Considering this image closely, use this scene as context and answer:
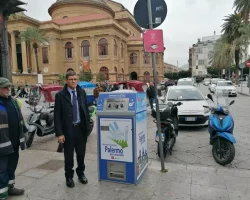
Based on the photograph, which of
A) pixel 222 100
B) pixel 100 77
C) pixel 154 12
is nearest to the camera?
pixel 154 12

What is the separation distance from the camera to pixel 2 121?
317cm

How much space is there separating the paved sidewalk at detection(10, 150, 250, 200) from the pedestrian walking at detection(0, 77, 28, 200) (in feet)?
0.88

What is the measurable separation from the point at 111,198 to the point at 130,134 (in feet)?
3.20

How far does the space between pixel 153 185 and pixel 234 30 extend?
118 feet

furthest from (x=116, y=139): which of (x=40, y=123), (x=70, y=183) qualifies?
(x=40, y=123)

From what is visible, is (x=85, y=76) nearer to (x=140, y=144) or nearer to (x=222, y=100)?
(x=222, y=100)

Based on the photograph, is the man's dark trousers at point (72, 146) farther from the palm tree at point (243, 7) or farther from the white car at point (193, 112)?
the palm tree at point (243, 7)

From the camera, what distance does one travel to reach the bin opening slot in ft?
12.3

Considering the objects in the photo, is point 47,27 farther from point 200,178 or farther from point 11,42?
point 200,178

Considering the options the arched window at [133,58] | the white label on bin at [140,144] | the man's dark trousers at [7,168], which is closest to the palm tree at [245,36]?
the white label on bin at [140,144]

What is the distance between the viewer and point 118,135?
3.62 meters

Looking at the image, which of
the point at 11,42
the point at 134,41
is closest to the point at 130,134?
the point at 11,42

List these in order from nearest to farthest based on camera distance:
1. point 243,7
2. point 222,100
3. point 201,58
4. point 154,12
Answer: point 154,12 < point 222,100 < point 243,7 < point 201,58

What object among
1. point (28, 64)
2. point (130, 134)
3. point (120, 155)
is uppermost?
point (28, 64)
